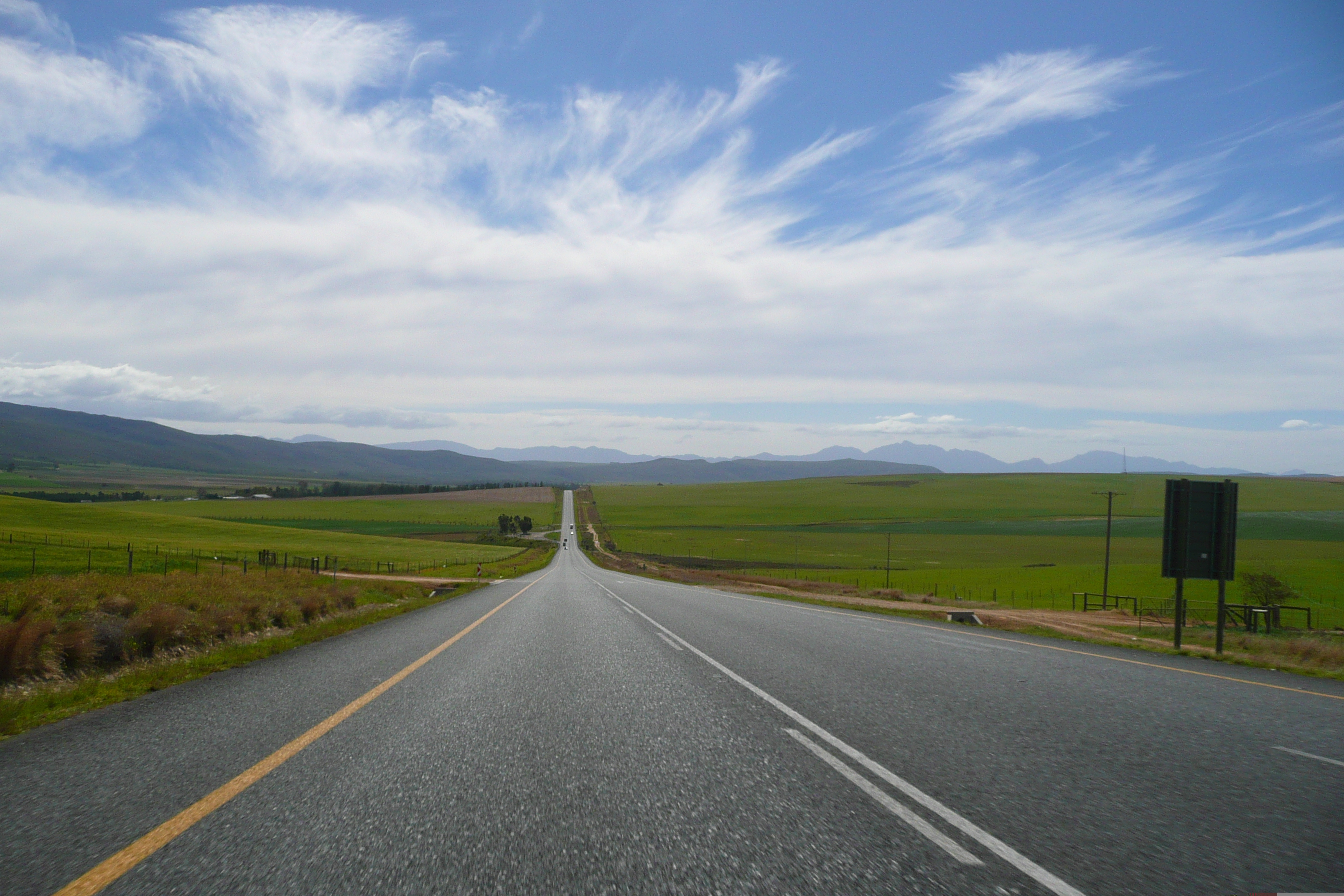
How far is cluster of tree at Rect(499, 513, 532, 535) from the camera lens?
127825mm

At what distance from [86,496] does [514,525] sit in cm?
9372

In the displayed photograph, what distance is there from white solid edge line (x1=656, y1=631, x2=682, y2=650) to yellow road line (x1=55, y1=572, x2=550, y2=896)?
5.80 metres

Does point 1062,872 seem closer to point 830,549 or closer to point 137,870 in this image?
point 137,870

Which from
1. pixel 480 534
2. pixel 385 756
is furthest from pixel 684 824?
pixel 480 534

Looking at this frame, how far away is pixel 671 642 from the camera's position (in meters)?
12.8

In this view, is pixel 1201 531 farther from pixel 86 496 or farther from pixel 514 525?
pixel 86 496

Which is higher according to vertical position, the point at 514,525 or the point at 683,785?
the point at 683,785

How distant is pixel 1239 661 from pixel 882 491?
627ft

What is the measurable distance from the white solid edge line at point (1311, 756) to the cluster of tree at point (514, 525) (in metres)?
124

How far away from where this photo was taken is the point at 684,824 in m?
4.32

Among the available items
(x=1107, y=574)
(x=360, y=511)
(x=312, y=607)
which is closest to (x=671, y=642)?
(x=312, y=607)

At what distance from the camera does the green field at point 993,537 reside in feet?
183

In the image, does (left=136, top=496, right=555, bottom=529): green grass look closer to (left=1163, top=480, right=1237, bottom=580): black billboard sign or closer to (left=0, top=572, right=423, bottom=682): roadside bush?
(left=0, top=572, right=423, bottom=682): roadside bush

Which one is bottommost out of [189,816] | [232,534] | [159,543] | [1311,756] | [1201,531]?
[232,534]
